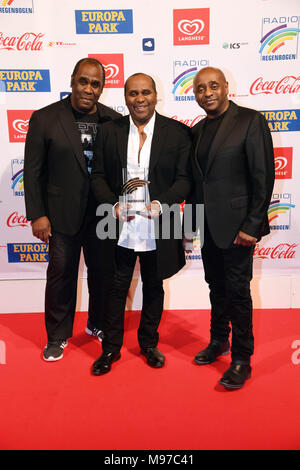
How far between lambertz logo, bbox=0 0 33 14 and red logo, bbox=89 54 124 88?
0.58m

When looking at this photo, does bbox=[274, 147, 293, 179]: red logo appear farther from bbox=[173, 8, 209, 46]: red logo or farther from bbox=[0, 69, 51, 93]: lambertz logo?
bbox=[0, 69, 51, 93]: lambertz logo

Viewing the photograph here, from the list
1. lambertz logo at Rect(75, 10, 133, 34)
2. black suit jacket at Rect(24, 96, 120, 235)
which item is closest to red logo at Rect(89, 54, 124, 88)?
lambertz logo at Rect(75, 10, 133, 34)

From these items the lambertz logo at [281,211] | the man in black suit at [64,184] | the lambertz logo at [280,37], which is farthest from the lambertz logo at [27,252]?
the lambertz logo at [280,37]

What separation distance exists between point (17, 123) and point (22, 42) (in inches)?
24.5

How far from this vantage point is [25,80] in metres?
3.37

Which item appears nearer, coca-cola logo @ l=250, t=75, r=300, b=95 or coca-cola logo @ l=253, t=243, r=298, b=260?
coca-cola logo @ l=250, t=75, r=300, b=95

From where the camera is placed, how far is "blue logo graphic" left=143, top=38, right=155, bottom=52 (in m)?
3.34

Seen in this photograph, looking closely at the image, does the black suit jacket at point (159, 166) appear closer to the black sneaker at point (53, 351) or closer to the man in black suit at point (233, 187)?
the man in black suit at point (233, 187)

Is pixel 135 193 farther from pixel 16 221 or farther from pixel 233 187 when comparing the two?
pixel 16 221

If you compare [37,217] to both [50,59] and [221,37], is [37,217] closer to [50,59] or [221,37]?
[50,59]

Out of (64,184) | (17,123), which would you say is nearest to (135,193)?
(64,184)

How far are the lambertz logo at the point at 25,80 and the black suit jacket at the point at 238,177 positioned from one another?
1.69m

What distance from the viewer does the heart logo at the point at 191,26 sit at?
3.29 metres

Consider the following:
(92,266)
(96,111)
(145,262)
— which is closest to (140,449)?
(145,262)
